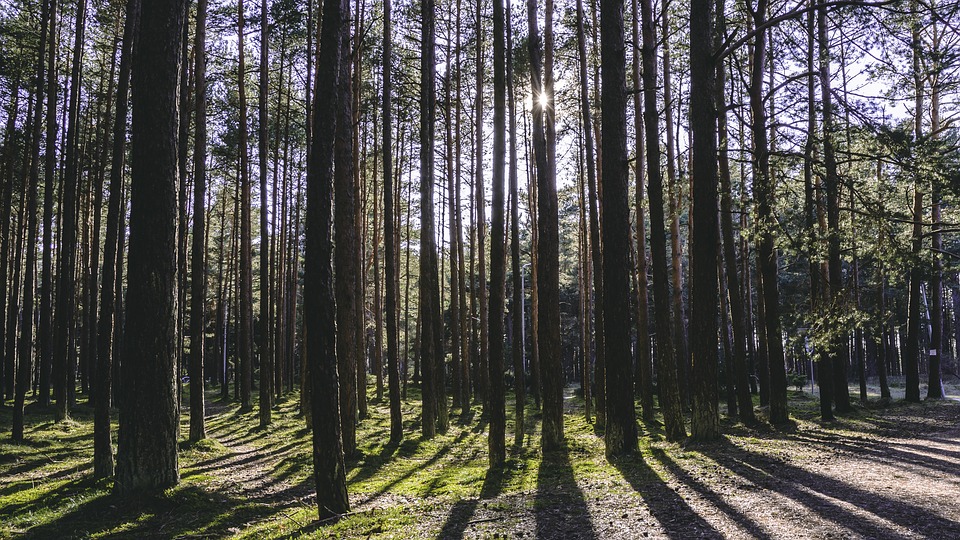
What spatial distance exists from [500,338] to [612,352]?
2078mm

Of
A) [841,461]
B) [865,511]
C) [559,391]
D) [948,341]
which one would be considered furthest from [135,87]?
[948,341]

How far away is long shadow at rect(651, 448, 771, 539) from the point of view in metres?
4.75

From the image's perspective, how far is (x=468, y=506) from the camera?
6566mm

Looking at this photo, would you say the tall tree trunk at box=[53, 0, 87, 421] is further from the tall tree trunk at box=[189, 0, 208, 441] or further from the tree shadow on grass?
the tree shadow on grass

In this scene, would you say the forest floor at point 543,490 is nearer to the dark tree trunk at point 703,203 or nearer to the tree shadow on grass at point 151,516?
the tree shadow on grass at point 151,516

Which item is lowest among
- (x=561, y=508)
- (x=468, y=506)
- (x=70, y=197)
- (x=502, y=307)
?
(x=468, y=506)

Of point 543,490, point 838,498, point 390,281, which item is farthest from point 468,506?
point 390,281

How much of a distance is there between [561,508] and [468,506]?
1146 mm

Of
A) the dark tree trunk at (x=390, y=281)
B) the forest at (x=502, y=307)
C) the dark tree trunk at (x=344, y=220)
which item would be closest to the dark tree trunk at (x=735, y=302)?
the forest at (x=502, y=307)

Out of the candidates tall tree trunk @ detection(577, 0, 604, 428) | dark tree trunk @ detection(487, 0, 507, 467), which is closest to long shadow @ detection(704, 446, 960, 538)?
dark tree trunk @ detection(487, 0, 507, 467)

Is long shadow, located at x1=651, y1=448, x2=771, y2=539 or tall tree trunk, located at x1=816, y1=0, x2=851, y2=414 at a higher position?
tall tree trunk, located at x1=816, y1=0, x2=851, y2=414

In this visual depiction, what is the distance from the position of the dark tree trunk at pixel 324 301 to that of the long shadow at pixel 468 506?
1328 millimetres

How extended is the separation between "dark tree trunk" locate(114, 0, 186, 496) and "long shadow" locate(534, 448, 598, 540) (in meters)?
4.95

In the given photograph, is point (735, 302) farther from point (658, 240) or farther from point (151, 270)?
point (151, 270)
